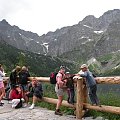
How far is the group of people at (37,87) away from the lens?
10.6 m

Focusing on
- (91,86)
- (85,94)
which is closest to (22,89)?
(85,94)

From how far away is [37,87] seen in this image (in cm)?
1327

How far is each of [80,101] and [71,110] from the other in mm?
1105

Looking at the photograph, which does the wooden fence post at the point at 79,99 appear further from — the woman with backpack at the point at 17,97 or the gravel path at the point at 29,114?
the woman with backpack at the point at 17,97

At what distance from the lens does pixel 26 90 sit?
14.7m

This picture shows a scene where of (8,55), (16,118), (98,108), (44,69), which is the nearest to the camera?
(98,108)

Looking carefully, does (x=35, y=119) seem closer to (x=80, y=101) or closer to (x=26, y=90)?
(x=80, y=101)

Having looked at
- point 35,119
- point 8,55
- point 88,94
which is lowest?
point 35,119

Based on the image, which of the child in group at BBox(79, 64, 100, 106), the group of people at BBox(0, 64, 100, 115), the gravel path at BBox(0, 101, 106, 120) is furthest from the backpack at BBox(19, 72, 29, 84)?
the child in group at BBox(79, 64, 100, 106)

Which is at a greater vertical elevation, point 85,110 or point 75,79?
point 75,79

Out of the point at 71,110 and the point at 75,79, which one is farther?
the point at 71,110

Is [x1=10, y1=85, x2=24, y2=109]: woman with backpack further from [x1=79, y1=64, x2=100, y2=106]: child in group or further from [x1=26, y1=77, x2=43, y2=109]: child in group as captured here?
[x1=79, y1=64, x2=100, y2=106]: child in group

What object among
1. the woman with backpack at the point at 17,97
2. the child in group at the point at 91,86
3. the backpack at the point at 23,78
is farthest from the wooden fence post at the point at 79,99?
the backpack at the point at 23,78

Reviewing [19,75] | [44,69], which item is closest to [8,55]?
[44,69]
